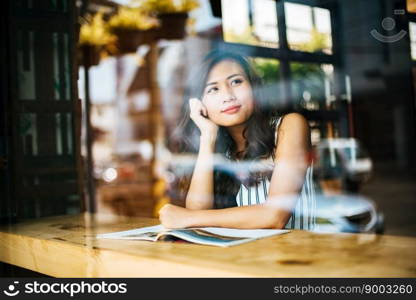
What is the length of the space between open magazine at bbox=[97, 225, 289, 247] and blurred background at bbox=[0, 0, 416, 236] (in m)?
0.61

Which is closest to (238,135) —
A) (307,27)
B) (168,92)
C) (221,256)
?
(221,256)

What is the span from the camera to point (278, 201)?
1.37 m

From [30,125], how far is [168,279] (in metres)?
1.14

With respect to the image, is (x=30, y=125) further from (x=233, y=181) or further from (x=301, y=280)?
(x=301, y=280)

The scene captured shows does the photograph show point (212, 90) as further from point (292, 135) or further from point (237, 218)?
point (237, 218)

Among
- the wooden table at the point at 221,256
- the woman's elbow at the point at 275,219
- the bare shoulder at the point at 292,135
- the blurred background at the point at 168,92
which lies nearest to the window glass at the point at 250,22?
the blurred background at the point at 168,92

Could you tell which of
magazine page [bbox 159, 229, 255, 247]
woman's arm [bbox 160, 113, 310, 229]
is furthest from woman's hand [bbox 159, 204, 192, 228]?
magazine page [bbox 159, 229, 255, 247]

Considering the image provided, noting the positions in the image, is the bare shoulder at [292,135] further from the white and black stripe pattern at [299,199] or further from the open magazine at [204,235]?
the open magazine at [204,235]

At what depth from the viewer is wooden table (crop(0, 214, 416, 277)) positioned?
2.48 feet

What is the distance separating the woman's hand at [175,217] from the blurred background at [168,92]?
2.10ft

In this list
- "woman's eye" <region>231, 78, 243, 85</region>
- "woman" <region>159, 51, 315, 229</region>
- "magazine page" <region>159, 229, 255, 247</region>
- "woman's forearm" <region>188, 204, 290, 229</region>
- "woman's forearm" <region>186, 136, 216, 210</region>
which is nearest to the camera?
"magazine page" <region>159, 229, 255, 247</region>

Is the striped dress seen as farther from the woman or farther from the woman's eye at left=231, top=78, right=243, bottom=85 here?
the woman's eye at left=231, top=78, right=243, bottom=85

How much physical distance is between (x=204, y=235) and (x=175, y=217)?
0.63 feet

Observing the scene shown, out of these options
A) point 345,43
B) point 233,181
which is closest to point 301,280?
point 233,181
